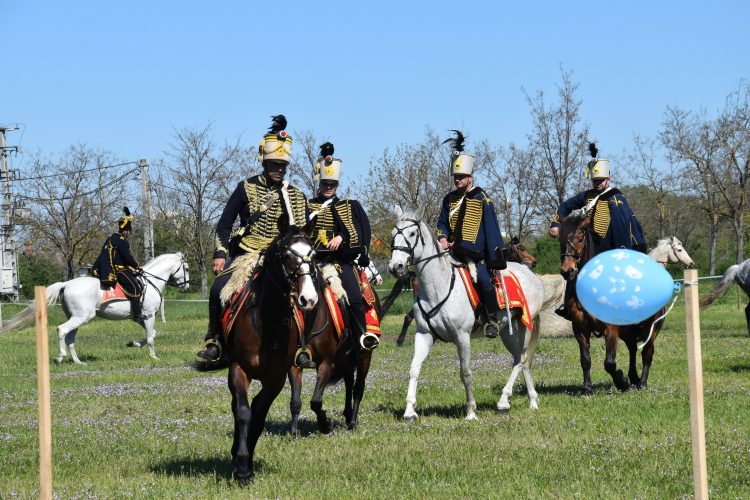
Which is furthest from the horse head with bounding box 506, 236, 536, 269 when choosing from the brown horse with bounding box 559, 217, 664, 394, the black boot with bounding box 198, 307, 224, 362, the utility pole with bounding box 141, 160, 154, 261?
the utility pole with bounding box 141, 160, 154, 261

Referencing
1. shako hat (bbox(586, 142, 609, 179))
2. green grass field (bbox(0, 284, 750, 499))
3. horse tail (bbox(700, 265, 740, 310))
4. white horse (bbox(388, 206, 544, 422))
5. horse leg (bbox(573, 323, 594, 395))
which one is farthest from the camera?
horse tail (bbox(700, 265, 740, 310))

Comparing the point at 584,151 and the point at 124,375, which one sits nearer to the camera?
the point at 124,375

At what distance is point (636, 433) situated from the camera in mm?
7387

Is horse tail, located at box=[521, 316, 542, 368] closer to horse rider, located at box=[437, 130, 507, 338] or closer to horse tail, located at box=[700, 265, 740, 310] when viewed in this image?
horse rider, located at box=[437, 130, 507, 338]

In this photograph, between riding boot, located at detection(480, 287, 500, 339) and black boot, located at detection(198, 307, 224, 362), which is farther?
riding boot, located at detection(480, 287, 500, 339)

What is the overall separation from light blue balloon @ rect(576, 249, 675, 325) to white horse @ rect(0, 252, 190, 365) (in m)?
13.5

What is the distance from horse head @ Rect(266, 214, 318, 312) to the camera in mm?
5262

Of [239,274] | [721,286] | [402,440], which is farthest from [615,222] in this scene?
[239,274]

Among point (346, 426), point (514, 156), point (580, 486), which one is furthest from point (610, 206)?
point (514, 156)

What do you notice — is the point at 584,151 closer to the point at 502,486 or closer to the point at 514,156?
the point at 514,156

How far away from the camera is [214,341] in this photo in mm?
6465

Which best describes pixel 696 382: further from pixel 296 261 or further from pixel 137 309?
pixel 137 309

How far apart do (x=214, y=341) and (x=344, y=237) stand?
98.0 inches

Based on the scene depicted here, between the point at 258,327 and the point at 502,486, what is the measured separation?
2245mm
